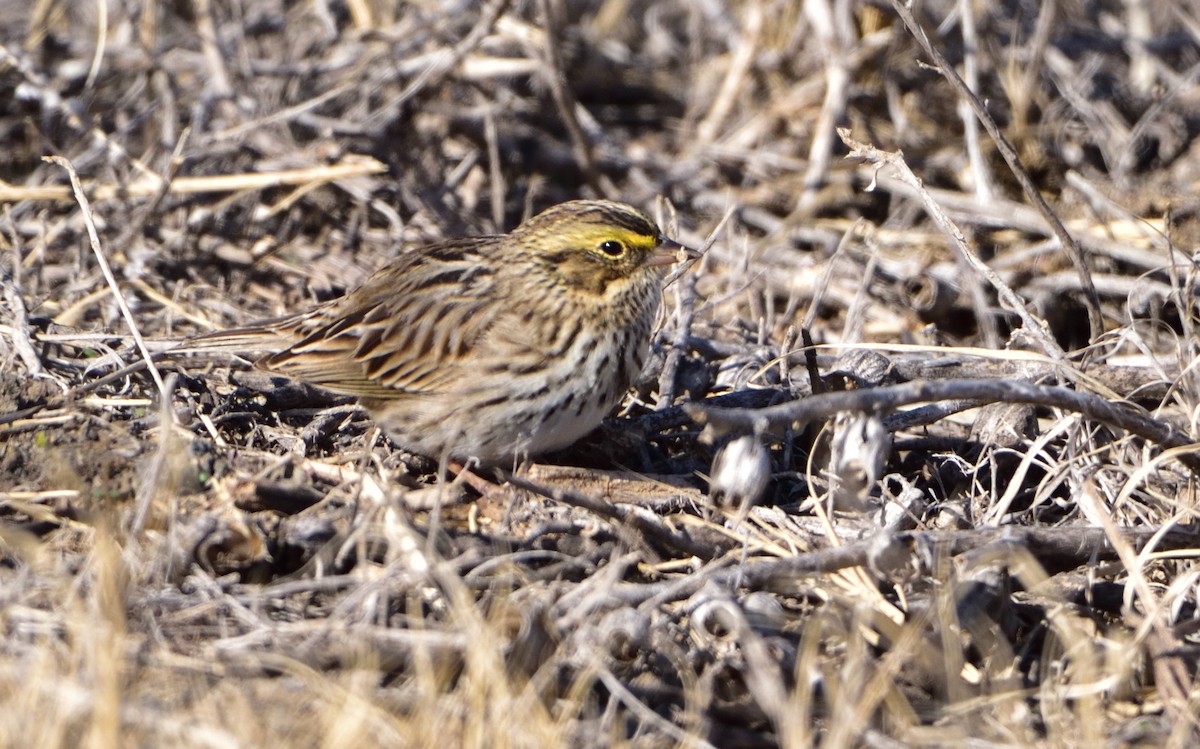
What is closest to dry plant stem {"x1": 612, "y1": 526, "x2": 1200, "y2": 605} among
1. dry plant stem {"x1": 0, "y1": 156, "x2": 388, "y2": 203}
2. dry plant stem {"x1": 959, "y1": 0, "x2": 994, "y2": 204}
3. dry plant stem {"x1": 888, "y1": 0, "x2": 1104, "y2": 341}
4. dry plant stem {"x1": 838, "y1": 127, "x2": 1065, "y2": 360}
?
dry plant stem {"x1": 838, "y1": 127, "x2": 1065, "y2": 360}

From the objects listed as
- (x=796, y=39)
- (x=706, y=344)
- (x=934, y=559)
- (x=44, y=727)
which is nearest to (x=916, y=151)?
(x=796, y=39)

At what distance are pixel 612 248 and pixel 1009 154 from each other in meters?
1.37

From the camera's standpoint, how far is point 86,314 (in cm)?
582

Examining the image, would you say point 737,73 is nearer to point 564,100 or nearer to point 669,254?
point 564,100

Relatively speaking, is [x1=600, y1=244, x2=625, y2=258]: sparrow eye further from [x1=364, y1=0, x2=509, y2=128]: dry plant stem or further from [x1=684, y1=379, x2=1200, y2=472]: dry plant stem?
[x1=364, y1=0, x2=509, y2=128]: dry plant stem

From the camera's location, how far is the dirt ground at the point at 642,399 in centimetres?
347

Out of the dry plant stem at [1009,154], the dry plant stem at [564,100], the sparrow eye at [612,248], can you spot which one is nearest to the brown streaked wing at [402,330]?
the sparrow eye at [612,248]

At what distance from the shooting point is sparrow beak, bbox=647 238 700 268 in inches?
188

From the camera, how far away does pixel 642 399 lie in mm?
5359

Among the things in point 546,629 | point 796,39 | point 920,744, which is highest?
point 796,39

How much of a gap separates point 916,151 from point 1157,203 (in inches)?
50.8

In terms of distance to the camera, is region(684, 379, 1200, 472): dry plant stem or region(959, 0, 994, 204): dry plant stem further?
region(959, 0, 994, 204): dry plant stem

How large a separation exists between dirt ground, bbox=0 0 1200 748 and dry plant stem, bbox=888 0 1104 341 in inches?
0.8

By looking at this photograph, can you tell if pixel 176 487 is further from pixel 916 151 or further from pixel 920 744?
pixel 916 151
